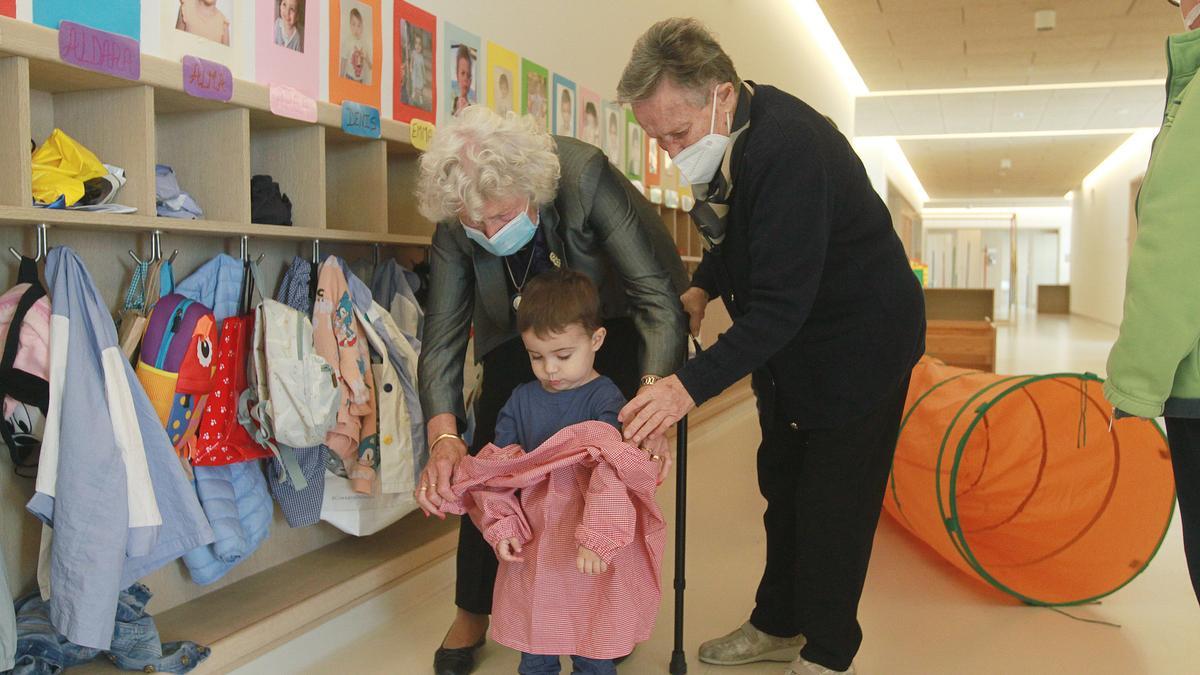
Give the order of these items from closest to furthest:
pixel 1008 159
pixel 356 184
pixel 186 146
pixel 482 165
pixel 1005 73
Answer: pixel 482 165 → pixel 186 146 → pixel 356 184 → pixel 1005 73 → pixel 1008 159

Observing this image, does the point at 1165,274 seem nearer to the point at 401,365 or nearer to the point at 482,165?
the point at 482,165

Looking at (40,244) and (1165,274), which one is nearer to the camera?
(1165,274)

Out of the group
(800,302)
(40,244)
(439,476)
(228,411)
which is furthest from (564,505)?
(40,244)

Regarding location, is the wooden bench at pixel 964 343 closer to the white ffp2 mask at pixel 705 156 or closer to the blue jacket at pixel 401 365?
the blue jacket at pixel 401 365

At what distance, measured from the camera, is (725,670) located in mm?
2242

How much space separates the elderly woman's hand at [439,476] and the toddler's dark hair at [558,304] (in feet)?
1.02

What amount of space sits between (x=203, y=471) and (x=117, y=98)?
848mm

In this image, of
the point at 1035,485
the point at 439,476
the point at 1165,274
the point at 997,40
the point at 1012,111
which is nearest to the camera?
Result: the point at 1165,274

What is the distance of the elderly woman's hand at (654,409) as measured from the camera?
1711mm

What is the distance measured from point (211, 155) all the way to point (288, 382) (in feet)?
1.91

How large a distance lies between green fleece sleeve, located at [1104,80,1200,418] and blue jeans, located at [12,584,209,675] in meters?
1.88

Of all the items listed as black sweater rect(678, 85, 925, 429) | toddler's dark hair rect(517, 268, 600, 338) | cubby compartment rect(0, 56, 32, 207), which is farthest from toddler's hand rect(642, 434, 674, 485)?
cubby compartment rect(0, 56, 32, 207)

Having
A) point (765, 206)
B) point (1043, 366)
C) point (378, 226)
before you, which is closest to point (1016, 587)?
point (765, 206)

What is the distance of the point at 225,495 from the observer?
2.19 metres
